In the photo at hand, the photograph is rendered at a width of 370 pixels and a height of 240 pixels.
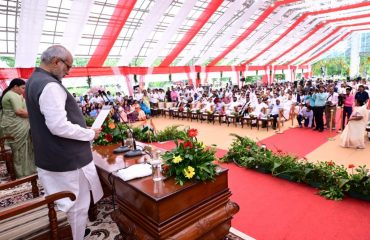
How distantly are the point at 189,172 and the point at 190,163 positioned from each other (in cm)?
10

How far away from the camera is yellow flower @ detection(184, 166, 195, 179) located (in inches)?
75.3

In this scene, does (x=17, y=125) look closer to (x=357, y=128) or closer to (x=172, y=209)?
(x=172, y=209)

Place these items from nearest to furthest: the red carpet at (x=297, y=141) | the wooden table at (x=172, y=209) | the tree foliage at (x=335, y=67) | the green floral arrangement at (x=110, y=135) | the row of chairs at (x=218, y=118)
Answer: the wooden table at (x=172, y=209) < the green floral arrangement at (x=110, y=135) < the red carpet at (x=297, y=141) < the row of chairs at (x=218, y=118) < the tree foliage at (x=335, y=67)

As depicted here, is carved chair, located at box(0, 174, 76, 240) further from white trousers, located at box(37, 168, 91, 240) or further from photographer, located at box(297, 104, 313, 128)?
photographer, located at box(297, 104, 313, 128)

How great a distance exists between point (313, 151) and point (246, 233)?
161 inches

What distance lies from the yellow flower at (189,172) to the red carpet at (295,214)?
1.25 m

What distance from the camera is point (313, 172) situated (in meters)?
3.72

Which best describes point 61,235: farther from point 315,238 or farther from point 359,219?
point 359,219

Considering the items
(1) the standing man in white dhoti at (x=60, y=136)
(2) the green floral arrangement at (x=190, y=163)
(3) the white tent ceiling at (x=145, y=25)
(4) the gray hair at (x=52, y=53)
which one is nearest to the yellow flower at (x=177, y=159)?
(2) the green floral arrangement at (x=190, y=163)

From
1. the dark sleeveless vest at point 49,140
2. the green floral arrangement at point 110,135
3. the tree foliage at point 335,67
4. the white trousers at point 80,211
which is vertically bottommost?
the white trousers at point 80,211

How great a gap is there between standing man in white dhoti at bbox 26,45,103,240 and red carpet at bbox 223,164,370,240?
1707 mm

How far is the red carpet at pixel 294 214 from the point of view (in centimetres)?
261

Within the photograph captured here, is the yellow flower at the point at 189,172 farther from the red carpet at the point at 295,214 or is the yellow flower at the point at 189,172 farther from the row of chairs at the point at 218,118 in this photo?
the row of chairs at the point at 218,118

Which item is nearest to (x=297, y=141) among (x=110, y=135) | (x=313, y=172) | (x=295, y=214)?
(x=313, y=172)
